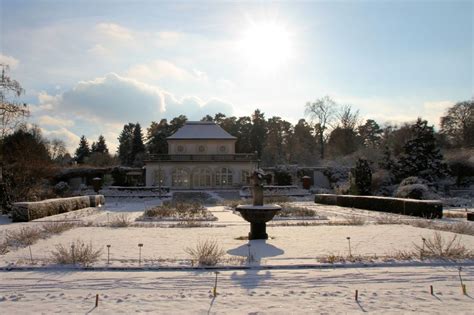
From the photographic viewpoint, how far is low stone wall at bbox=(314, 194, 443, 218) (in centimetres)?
2014

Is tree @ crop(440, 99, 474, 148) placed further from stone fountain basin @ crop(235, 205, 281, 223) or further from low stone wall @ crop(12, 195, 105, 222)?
stone fountain basin @ crop(235, 205, 281, 223)

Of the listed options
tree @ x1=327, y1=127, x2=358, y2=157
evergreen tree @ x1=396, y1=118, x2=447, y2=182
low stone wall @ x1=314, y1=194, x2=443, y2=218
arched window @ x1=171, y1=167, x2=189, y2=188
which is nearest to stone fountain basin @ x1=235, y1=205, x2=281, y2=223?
low stone wall @ x1=314, y1=194, x2=443, y2=218

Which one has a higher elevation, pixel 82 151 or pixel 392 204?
pixel 82 151

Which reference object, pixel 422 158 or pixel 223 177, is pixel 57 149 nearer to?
pixel 223 177

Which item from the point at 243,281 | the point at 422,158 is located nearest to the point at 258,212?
the point at 243,281

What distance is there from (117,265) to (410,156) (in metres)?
34.8

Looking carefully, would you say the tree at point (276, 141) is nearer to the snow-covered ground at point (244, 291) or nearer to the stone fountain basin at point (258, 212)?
the stone fountain basin at point (258, 212)

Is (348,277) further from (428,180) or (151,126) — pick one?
(151,126)

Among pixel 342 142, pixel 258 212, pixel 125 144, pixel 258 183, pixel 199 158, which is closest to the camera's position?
pixel 258 212

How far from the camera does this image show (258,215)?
13.2 m

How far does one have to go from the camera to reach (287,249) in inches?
448

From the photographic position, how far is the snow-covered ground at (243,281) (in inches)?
259

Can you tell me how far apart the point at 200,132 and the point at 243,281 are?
4591 cm

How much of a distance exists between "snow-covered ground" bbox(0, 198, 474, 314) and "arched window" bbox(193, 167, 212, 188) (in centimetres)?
3665
